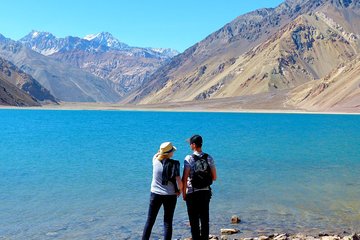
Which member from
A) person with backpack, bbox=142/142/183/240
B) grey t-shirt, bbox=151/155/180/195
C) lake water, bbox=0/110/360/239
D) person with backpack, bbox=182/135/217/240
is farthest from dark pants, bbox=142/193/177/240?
lake water, bbox=0/110/360/239

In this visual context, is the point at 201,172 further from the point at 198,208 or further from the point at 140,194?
the point at 140,194

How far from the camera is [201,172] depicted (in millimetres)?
11211

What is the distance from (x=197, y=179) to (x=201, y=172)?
0.65ft

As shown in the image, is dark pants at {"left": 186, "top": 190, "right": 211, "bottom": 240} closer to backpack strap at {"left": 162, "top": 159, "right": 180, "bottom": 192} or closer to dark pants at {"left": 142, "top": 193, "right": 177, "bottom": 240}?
dark pants at {"left": 142, "top": 193, "right": 177, "bottom": 240}

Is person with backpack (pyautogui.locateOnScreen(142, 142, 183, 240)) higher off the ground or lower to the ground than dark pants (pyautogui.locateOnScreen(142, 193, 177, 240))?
higher

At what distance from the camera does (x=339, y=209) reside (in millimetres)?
20406

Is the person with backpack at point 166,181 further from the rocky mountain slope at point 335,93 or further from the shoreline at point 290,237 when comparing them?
the rocky mountain slope at point 335,93

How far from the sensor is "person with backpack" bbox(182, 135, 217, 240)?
11.2 meters

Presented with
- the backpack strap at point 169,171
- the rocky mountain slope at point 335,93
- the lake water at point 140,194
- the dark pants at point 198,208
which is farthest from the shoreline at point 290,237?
the rocky mountain slope at point 335,93

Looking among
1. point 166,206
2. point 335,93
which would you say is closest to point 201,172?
point 166,206

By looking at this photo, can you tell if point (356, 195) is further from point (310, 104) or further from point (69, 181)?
point (310, 104)

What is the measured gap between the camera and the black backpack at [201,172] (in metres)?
11.2

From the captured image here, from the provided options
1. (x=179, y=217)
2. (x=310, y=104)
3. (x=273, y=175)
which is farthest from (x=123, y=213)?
(x=310, y=104)

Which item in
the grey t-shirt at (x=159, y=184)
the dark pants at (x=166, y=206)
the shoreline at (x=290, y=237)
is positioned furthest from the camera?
the shoreline at (x=290, y=237)
